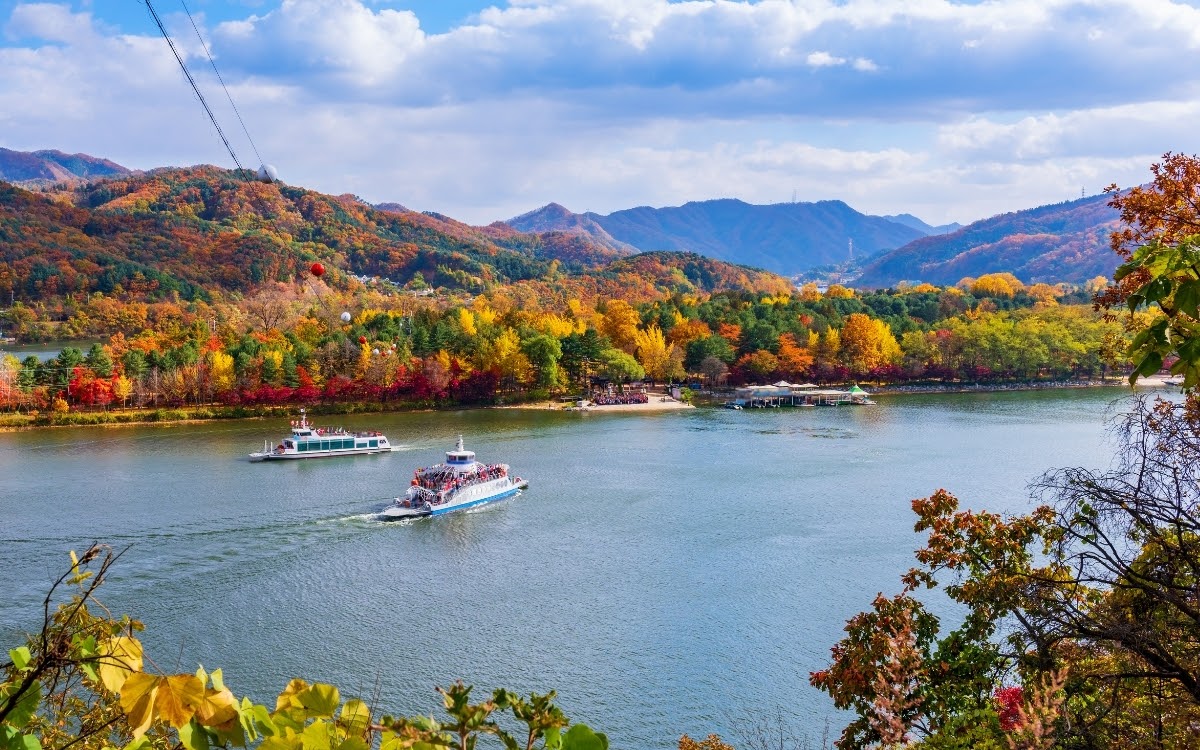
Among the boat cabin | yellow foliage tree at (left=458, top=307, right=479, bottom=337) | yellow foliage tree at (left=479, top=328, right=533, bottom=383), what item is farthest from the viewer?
yellow foliage tree at (left=458, top=307, right=479, bottom=337)

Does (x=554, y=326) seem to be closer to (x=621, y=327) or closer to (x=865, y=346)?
(x=621, y=327)

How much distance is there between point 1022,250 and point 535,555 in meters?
117

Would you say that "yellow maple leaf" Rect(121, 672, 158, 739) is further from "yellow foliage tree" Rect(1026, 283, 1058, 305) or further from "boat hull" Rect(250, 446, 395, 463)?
"yellow foliage tree" Rect(1026, 283, 1058, 305)

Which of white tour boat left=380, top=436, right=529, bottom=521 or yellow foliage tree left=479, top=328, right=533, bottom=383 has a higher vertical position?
yellow foliage tree left=479, top=328, right=533, bottom=383

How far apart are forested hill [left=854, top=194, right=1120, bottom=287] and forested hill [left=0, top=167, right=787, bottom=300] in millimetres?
40495

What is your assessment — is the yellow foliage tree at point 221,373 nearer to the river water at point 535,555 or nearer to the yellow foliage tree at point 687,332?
the river water at point 535,555

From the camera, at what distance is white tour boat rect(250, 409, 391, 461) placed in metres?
22.1

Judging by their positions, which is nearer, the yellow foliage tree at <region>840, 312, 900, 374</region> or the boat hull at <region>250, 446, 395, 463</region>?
the boat hull at <region>250, 446, 395, 463</region>

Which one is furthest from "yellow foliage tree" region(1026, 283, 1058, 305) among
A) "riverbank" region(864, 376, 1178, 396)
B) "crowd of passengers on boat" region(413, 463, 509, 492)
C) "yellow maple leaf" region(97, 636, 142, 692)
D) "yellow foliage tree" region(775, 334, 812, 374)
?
"yellow maple leaf" region(97, 636, 142, 692)

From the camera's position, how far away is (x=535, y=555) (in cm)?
1442

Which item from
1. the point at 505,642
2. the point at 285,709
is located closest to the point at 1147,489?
the point at 285,709

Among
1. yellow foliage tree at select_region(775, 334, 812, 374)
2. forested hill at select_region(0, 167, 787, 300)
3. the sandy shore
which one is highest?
forested hill at select_region(0, 167, 787, 300)

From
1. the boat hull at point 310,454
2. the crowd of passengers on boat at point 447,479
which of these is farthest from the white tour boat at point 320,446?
the crowd of passengers on boat at point 447,479

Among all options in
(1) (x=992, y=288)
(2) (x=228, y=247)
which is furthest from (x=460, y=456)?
(1) (x=992, y=288)
